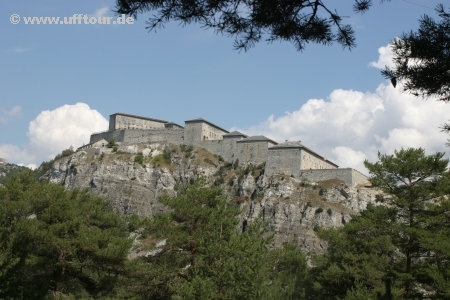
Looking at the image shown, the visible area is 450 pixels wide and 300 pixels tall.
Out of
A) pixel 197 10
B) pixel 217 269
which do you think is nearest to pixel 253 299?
pixel 217 269

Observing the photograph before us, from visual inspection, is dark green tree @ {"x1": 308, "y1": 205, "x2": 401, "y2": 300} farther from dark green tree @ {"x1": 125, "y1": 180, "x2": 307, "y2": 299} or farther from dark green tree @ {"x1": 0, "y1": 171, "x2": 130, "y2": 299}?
dark green tree @ {"x1": 0, "y1": 171, "x2": 130, "y2": 299}

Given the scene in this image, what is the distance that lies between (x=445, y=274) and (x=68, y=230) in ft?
53.8

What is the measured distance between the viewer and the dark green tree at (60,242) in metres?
23.8

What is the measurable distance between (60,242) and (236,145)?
55.8 meters

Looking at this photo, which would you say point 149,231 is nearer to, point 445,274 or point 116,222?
point 116,222

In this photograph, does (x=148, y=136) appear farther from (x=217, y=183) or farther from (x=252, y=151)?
(x=252, y=151)

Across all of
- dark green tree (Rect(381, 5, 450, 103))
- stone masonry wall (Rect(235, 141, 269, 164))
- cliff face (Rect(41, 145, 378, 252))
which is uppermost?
stone masonry wall (Rect(235, 141, 269, 164))

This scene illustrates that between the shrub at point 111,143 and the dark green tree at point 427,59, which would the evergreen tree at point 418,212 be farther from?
the shrub at point 111,143

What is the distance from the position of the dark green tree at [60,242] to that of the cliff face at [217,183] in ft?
131

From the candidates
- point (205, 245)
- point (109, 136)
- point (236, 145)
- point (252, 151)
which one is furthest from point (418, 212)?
point (109, 136)

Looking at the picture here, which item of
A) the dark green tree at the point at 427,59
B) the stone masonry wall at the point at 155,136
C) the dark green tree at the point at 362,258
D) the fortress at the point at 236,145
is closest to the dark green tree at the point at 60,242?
the dark green tree at the point at 362,258

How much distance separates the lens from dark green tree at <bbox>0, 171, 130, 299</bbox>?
23.8 meters

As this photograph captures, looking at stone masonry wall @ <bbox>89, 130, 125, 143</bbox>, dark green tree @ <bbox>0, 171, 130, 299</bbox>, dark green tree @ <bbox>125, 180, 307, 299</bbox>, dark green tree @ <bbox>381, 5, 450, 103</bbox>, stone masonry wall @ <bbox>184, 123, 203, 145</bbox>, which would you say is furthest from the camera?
stone masonry wall @ <bbox>89, 130, 125, 143</bbox>

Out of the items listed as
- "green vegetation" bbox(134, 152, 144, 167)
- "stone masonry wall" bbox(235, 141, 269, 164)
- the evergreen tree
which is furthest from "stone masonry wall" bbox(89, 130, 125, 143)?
the evergreen tree
